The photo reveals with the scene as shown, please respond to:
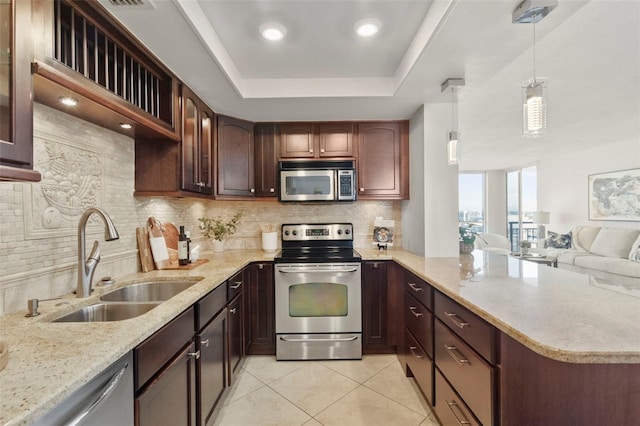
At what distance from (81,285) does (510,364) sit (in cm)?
191

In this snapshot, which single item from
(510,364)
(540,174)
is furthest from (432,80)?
(540,174)

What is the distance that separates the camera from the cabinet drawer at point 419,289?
180 cm

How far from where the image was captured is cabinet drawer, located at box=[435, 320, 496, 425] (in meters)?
1.15

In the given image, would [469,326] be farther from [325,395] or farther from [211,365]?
[211,365]

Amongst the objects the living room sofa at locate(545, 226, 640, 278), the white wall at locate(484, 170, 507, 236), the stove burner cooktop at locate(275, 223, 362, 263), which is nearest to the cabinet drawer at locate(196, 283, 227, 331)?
the stove burner cooktop at locate(275, 223, 362, 263)

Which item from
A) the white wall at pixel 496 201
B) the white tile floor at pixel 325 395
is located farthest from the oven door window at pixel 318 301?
the white wall at pixel 496 201

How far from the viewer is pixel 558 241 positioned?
5.62 metres

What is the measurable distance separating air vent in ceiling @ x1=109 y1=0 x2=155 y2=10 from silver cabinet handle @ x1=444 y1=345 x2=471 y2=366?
2140 mm

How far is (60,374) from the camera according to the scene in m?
0.73

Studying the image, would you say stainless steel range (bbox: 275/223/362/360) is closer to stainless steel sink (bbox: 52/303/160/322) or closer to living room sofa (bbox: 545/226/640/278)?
stainless steel sink (bbox: 52/303/160/322)

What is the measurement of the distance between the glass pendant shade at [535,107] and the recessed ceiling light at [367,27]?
880mm

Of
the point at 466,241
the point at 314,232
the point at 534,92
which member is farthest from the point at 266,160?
the point at 534,92

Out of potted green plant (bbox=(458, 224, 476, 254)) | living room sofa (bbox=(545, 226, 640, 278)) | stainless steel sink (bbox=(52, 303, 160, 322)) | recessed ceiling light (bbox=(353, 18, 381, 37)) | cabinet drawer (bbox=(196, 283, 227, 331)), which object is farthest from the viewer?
living room sofa (bbox=(545, 226, 640, 278))

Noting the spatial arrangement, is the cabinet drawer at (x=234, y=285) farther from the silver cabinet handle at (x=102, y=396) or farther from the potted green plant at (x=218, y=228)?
the silver cabinet handle at (x=102, y=396)
